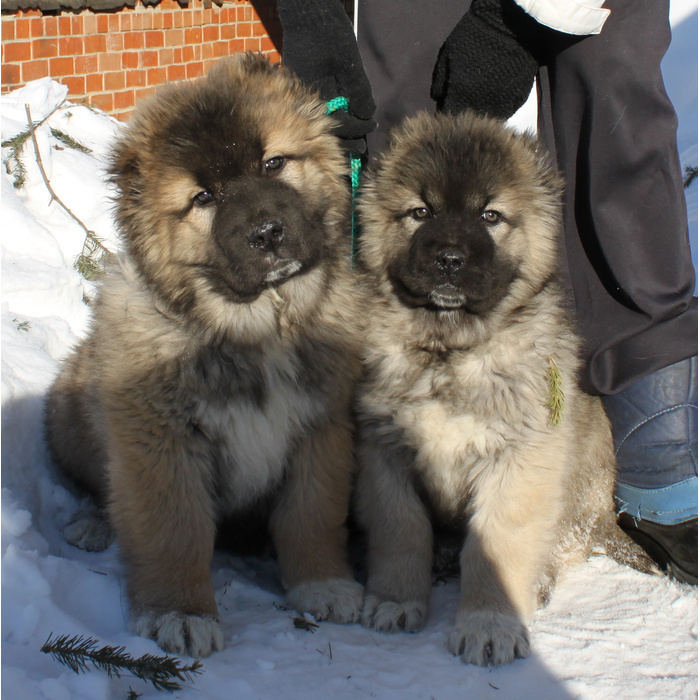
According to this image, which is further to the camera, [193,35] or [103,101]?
[193,35]

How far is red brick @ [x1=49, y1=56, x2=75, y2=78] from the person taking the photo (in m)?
6.27

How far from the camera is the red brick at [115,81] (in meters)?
6.44

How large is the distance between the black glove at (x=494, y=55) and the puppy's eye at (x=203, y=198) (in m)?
1.10

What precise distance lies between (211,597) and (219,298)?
0.93 metres

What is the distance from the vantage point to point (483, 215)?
2.47 meters

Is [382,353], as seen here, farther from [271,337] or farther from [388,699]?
[388,699]

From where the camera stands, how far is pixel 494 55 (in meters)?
2.59

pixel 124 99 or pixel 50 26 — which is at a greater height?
pixel 50 26

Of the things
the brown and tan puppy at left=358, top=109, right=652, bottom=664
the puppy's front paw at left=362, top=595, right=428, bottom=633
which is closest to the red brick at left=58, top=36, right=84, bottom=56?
the brown and tan puppy at left=358, top=109, right=652, bottom=664

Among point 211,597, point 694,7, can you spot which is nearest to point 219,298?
point 211,597

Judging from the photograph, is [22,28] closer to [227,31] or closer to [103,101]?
[103,101]

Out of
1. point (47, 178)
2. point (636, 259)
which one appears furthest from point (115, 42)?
point (636, 259)

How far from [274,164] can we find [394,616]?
150 cm

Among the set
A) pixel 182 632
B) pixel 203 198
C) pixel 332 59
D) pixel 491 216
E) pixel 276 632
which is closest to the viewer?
pixel 182 632
